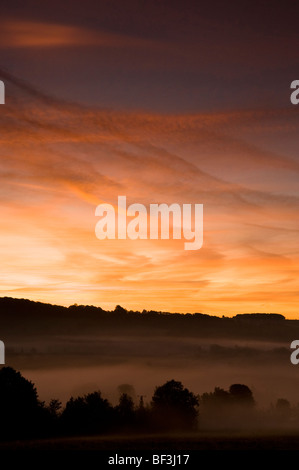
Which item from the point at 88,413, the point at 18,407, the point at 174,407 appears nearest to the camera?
the point at 18,407

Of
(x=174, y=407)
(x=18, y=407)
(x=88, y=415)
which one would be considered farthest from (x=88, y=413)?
(x=174, y=407)

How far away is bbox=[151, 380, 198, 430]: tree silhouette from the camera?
146375 mm

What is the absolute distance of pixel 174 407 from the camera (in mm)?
154500

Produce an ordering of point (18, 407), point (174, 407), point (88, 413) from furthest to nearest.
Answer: point (174, 407) < point (88, 413) < point (18, 407)

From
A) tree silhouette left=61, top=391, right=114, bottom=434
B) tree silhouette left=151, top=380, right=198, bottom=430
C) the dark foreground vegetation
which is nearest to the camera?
the dark foreground vegetation

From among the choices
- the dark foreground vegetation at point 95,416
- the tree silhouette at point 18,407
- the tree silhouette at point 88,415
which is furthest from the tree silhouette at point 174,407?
the tree silhouette at point 18,407

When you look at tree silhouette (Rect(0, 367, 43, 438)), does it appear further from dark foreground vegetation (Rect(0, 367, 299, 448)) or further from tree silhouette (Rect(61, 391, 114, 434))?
tree silhouette (Rect(61, 391, 114, 434))

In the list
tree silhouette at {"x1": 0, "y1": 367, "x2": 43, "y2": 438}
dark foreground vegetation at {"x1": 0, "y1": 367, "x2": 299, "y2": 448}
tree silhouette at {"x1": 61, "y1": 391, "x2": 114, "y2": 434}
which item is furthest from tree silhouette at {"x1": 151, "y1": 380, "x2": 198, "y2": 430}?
tree silhouette at {"x1": 0, "y1": 367, "x2": 43, "y2": 438}

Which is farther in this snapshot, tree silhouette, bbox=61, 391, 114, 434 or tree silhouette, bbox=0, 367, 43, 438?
tree silhouette, bbox=61, 391, 114, 434

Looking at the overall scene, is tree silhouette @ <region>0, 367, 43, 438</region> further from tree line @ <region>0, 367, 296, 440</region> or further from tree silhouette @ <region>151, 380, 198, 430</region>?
tree silhouette @ <region>151, 380, 198, 430</region>

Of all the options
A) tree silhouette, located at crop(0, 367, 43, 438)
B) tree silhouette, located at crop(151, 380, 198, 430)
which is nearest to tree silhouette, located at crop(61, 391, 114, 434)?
tree silhouette, located at crop(0, 367, 43, 438)

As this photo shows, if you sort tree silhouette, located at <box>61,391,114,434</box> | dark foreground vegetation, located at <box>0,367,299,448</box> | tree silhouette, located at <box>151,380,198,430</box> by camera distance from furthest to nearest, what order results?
tree silhouette, located at <box>151,380,198,430</box>
tree silhouette, located at <box>61,391,114,434</box>
dark foreground vegetation, located at <box>0,367,299,448</box>

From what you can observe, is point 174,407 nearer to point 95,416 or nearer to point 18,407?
point 95,416
